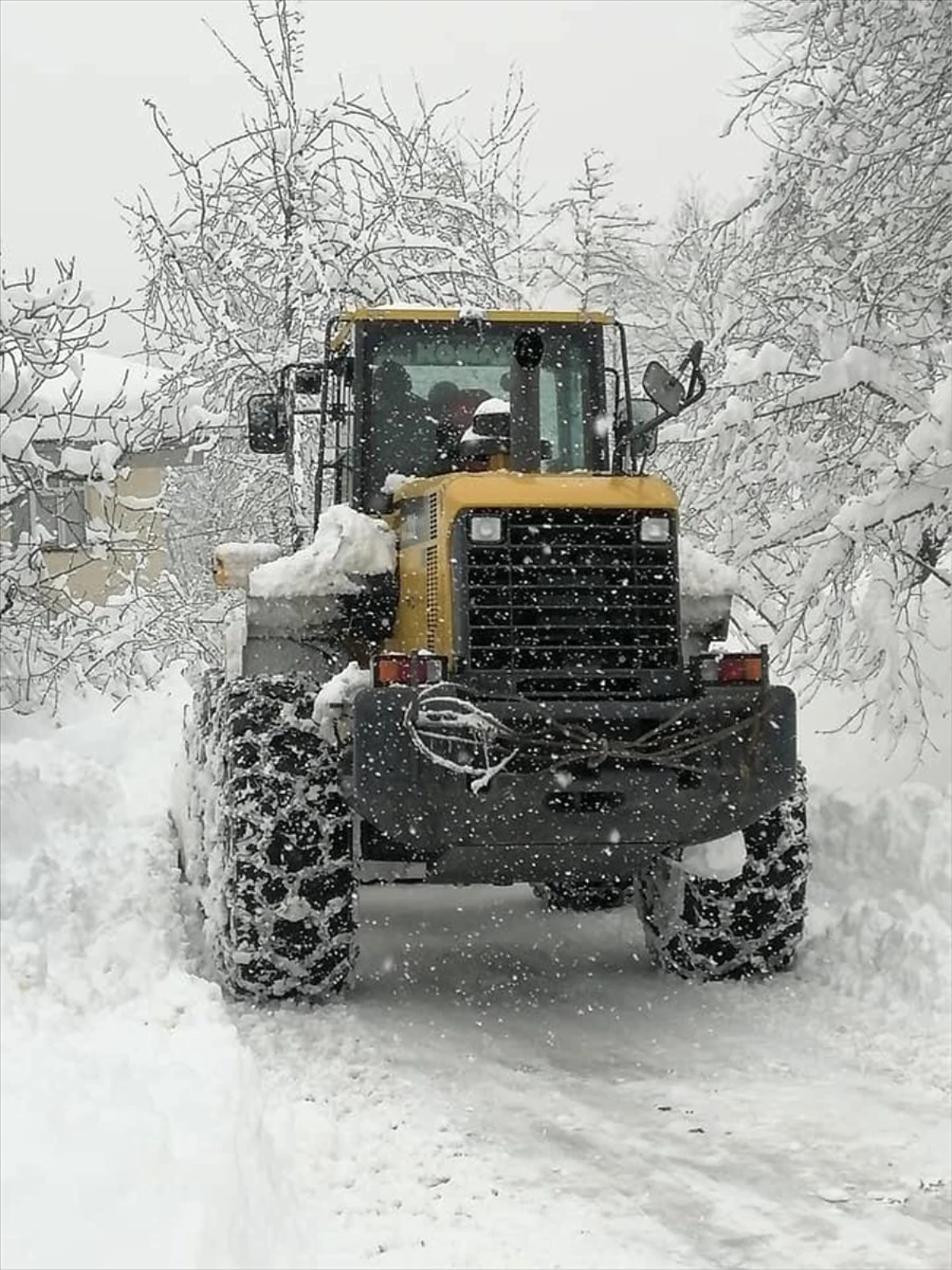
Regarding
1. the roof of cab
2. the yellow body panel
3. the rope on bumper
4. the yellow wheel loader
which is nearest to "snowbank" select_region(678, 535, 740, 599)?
the yellow wheel loader

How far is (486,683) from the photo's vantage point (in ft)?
19.9

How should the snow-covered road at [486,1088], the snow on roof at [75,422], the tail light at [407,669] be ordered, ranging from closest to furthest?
the snow-covered road at [486,1088] → the tail light at [407,669] → the snow on roof at [75,422]

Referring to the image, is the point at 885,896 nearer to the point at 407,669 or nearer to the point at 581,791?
the point at 581,791

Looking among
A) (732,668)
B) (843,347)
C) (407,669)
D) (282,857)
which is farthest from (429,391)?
(843,347)

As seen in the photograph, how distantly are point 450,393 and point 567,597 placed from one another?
1.56 meters

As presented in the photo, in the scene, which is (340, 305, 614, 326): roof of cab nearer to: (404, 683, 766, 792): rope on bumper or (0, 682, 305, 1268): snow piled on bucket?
(404, 683, 766, 792): rope on bumper

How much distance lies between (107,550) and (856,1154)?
8565 millimetres

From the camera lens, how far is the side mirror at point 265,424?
7258 mm

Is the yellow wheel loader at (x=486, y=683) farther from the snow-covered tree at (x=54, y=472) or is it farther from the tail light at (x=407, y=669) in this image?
the snow-covered tree at (x=54, y=472)

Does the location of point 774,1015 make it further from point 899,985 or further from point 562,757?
point 562,757

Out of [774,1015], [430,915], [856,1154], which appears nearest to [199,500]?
[430,915]

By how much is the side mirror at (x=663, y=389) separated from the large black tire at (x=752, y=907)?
5.79 ft

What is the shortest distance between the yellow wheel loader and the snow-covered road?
0.45 m

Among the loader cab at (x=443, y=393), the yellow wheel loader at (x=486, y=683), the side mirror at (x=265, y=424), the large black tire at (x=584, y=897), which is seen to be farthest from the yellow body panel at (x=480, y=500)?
the large black tire at (x=584, y=897)
